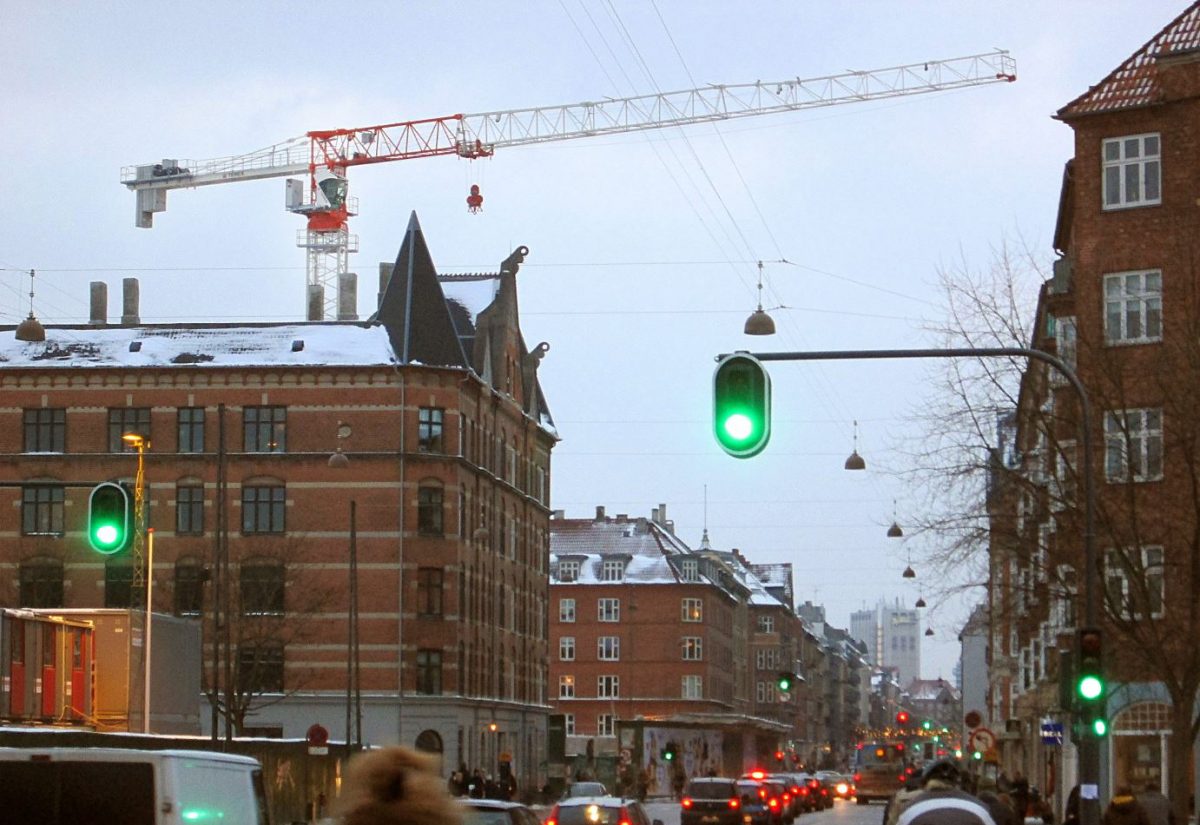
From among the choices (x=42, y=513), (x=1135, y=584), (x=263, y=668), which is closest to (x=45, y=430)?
(x=42, y=513)

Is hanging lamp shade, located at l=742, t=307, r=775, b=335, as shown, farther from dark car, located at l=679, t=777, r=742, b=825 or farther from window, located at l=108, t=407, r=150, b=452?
window, located at l=108, t=407, r=150, b=452

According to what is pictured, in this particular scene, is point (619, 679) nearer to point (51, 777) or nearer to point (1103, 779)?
point (1103, 779)

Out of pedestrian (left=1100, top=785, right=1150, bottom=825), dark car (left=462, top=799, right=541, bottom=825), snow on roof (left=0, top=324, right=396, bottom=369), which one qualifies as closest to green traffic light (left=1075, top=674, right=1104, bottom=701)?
pedestrian (left=1100, top=785, right=1150, bottom=825)

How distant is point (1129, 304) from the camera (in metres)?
43.8

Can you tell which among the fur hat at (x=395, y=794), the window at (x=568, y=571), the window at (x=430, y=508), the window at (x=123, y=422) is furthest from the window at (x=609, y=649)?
the fur hat at (x=395, y=794)

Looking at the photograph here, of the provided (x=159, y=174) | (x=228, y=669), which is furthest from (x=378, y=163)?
→ (x=228, y=669)

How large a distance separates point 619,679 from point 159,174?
4691cm

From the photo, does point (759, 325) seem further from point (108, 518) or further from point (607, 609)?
point (607, 609)

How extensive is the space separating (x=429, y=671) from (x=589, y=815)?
44.7 m

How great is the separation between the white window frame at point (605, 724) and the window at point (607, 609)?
6.15m

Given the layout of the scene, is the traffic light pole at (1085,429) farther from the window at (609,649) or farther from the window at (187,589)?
the window at (609,649)

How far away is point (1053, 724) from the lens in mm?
44000

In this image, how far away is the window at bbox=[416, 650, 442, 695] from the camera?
7181 centimetres

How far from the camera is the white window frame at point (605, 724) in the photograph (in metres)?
123
